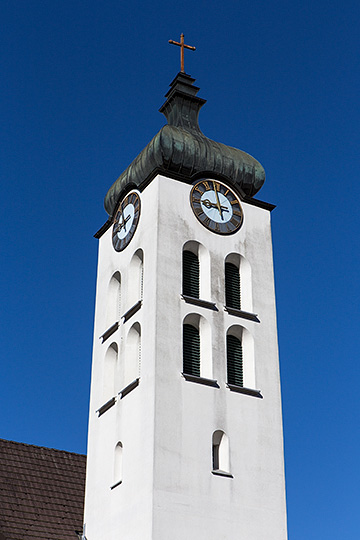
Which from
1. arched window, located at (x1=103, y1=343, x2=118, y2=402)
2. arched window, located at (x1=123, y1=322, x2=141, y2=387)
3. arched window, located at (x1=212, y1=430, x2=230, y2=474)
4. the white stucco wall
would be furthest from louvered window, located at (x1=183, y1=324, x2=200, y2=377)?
arched window, located at (x1=103, y1=343, x2=118, y2=402)

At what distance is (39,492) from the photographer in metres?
30.2

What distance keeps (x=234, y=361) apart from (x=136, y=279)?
4.00m

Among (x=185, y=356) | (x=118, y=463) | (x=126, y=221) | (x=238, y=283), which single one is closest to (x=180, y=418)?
(x=185, y=356)

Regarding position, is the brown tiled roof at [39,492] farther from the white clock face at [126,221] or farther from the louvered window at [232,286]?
the louvered window at [232,286]

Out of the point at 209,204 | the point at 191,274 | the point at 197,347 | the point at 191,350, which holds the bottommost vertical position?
the point at 191,350

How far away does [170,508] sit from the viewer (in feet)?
83.5

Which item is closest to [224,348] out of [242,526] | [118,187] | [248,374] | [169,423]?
[248,374]

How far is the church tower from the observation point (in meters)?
26.3

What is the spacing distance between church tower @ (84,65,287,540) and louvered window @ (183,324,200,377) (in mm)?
33

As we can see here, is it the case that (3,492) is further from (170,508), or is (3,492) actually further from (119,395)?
(170,508)

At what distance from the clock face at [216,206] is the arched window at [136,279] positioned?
7.32 feet

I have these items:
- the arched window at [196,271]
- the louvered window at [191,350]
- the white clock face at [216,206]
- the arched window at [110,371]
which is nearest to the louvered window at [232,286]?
the arched window at [196,271]

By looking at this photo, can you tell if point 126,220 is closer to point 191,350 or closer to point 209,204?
point 209,204

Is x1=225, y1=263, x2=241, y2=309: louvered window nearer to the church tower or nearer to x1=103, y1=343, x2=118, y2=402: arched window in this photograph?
the church tower
